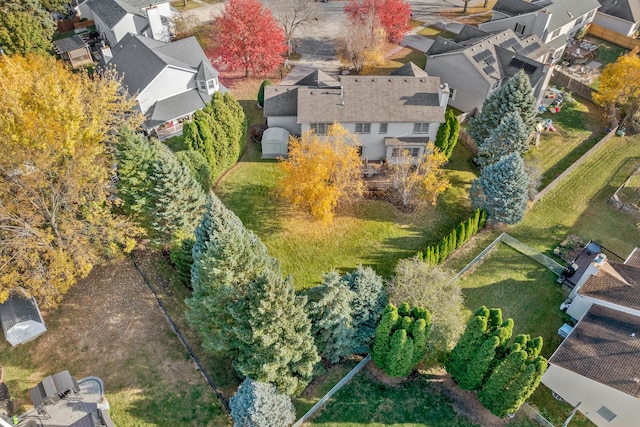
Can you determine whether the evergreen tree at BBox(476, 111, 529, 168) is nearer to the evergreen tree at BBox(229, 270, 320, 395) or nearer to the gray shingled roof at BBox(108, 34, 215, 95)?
the evergreen tree at BBox(229, 270, 320, 395)

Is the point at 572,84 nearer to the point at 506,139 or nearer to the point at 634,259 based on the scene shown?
the point at 506,139

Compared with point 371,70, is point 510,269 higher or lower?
lower

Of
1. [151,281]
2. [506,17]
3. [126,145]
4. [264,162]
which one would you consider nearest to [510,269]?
[264,162]

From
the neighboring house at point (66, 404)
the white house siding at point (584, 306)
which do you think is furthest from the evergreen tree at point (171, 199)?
the white house siding at point (584, 306)

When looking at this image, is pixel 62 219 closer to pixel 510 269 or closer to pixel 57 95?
pixel 57 95

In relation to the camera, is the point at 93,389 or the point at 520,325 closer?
the point at 93,389

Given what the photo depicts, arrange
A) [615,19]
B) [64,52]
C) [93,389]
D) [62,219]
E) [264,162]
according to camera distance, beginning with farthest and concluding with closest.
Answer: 1. [615,19]
2. [64,52]
3. [264,162]
4. [62,219]
5. [93,389]

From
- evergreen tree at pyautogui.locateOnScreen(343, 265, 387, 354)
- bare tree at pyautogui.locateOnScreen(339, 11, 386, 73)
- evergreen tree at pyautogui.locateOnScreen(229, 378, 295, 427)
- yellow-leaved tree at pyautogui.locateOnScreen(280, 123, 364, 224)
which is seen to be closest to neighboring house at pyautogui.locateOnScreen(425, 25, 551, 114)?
bare tree at pyautogui.locateOnScreen(339, 11, 386, 73)
